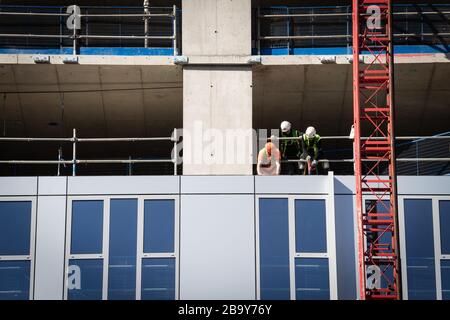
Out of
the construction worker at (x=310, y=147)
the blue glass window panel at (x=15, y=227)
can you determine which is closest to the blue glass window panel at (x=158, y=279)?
the blue glass window panel at (x=15, y=227)

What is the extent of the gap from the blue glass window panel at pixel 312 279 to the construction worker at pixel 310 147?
8.53ft

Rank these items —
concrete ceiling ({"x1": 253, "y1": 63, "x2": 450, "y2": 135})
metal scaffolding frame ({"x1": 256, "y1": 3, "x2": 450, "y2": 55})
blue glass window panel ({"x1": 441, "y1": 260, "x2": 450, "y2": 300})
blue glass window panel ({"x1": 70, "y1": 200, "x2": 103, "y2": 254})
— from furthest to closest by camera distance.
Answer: metal scaffolding frame ({"x1": 256, "y1": 3, "x2": 450, "y2": 55})
concrete ceiling ({"x1": 253, "y1": 63, "x2": 450, "y2": 135})
blue glass window panel ({"x1": 70, "y1": 200, "x2": 103, "y2": 254})
blue glass window panel ({"x1": 441, "y1": 260, "x2": 450, "y2": 300})

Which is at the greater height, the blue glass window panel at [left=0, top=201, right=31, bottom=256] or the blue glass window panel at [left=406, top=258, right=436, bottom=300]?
the blue glass window panel at [left=0, top=201, right=31, bottom=256]

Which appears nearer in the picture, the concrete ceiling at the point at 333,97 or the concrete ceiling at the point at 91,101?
the concrete ceiling at the point at 91,101

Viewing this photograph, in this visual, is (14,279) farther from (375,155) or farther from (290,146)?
(375,155)

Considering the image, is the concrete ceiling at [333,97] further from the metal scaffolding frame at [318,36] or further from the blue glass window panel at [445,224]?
the blue glass window panel at [445,224]

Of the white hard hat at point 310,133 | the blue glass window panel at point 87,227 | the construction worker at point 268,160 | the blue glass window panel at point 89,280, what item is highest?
the white hard hat at point 310,133

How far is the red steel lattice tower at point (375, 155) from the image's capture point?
32.9m

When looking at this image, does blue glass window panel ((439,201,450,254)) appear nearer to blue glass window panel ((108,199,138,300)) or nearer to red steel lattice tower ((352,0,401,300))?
red steel lattice tower ((352,0,401,300))

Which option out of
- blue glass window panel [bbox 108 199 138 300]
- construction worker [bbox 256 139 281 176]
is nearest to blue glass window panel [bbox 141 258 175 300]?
blue glass window panel [bbox 108 199 138 300]

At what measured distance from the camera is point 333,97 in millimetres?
38125

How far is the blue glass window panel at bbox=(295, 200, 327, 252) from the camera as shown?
1294 inches

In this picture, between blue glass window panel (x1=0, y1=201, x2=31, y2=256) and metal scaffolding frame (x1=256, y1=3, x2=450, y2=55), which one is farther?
metal scaffolding frame (x1=256, y1=3, x2=450, y2=55)

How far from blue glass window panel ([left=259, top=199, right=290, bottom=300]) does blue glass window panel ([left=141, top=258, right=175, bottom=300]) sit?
6.77ft
